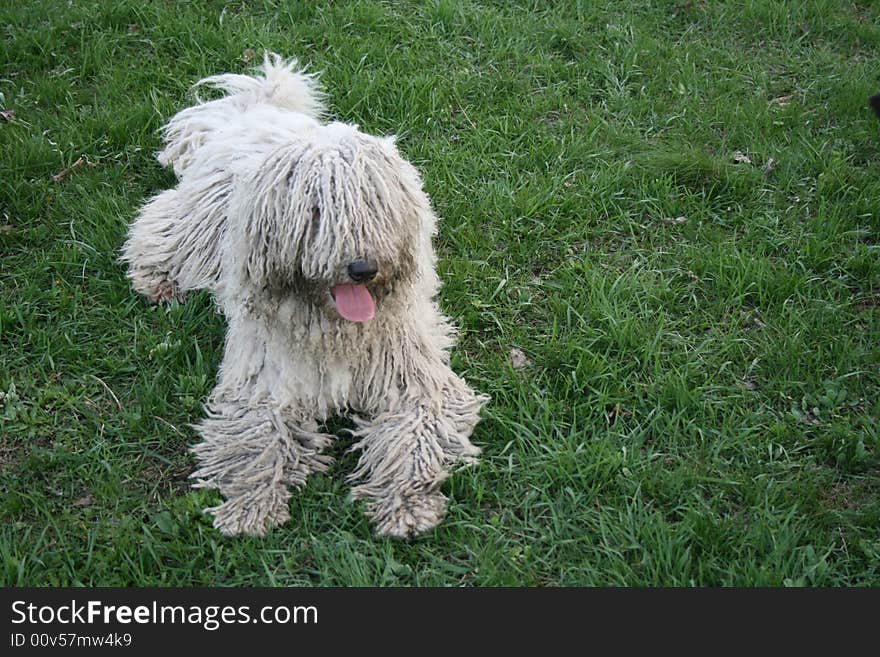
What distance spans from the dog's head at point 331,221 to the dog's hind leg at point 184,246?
3.08ft

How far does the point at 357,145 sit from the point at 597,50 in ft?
10.4

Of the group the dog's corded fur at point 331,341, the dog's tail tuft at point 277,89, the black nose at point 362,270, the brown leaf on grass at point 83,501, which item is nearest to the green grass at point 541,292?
the brown leaf on grass at point 83,501

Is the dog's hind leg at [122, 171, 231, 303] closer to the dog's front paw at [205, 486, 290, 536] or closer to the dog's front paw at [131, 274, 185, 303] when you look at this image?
the dog's front paw at [131, 274, 185, 303]

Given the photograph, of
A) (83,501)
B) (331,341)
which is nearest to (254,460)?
(331,341)

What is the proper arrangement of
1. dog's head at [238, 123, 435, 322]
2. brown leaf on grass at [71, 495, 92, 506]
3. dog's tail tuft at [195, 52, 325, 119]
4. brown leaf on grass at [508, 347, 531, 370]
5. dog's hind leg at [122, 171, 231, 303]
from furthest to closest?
dog's tail tuft at [195, 52, 325, 119] → dog's hind leg at [122, 171, 231, 303] → brown leaf on grass at [508, 347, 531, 370] → brown leaf on grass at [71, 495, 92, 506] → dog's head at [238, 123, 435, 322]

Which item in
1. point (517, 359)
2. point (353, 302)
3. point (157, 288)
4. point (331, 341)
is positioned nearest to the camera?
point (353, 302)

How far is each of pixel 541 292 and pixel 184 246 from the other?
166 centimetres

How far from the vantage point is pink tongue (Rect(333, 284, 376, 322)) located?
3.12 meters

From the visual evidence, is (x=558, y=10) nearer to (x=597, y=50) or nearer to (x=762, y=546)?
(x=597, y=50)

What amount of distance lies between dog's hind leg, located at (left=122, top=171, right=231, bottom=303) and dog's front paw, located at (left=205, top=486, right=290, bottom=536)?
118 centimetres

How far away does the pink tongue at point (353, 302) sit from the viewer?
3.12 metres

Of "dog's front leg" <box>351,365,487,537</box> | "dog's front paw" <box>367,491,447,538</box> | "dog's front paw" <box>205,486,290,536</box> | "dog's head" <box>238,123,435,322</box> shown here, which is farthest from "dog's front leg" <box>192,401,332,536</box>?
"dog's head" <box>238,123,435,322</box>

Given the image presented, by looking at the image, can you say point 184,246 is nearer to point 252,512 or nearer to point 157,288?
point 157,288

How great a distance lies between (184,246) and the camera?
4164mm
